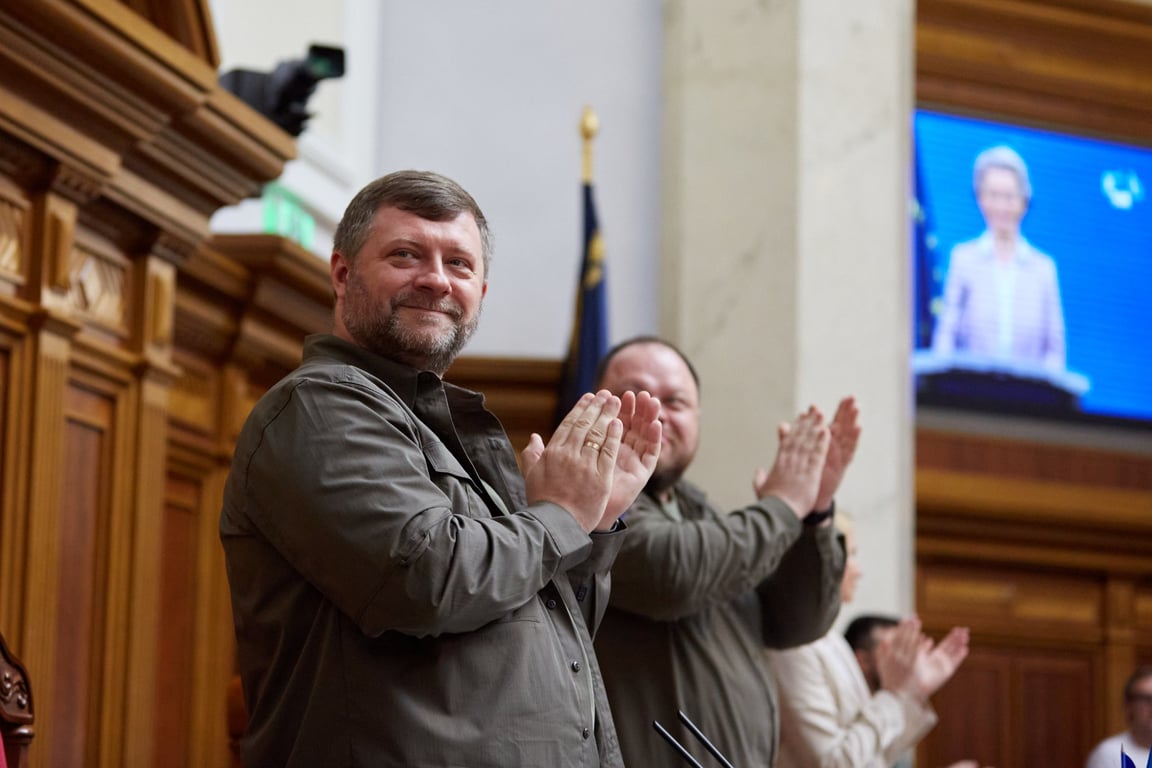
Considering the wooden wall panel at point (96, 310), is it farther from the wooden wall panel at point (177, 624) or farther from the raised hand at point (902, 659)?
the raised hand at point (902, 659)

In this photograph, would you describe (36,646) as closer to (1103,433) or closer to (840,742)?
(840,742)

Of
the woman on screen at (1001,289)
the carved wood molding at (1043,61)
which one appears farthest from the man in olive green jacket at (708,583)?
the carved wood molding at (1043,61)

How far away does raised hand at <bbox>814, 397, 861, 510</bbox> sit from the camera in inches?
136

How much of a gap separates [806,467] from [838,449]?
5.7 inches

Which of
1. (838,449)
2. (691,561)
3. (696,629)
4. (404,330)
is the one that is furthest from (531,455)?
(838,449)

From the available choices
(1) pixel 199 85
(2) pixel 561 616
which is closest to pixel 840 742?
(2) pixel 561 616

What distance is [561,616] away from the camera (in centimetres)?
228

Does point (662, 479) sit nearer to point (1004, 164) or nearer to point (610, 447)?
point (610, 447)

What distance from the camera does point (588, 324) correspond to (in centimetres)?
682

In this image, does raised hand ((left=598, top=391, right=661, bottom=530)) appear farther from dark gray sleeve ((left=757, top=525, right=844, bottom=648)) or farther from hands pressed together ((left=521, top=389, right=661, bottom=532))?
dark gray sleeve ((left=757, top=525, right=844, bottom=648))

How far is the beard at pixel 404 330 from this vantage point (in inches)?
92.6

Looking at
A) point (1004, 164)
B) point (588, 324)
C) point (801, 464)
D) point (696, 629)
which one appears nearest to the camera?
point (696, 629)

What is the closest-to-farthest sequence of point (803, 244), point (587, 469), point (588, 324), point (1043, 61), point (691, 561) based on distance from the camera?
point (587, 469) → point (691, 561) → point (803, 244) → point (588, 324) → point (1043, 61)

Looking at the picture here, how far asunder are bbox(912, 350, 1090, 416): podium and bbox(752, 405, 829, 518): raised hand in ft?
15.7
